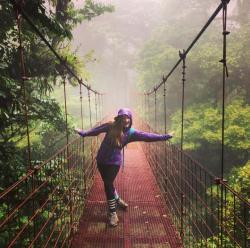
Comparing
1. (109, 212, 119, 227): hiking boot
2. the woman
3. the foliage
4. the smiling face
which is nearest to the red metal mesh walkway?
(109, 212, 119, 227): hiking boot

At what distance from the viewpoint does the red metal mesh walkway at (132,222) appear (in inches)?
125

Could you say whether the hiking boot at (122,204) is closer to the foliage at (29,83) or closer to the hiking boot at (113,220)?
the hiking boot at (113,220)

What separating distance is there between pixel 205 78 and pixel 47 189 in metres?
9.65

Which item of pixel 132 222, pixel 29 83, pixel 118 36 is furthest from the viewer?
pixel 118 36

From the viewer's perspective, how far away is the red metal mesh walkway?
125 inches

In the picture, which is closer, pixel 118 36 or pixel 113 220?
pixel 113 220

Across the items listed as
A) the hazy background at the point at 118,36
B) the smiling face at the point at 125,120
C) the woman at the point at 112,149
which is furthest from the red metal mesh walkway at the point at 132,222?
the hazy background at the point at 118,36

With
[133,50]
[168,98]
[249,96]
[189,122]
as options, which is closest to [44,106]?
[189,122]

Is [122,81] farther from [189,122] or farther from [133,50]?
[189,122]

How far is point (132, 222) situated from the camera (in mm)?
3645

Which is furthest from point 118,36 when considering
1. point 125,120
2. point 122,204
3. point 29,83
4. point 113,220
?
point 113,220

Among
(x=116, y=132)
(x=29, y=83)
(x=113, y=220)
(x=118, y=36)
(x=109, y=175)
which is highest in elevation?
(x=118, y=36)

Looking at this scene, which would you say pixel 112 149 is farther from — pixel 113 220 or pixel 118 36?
pixel 118 36

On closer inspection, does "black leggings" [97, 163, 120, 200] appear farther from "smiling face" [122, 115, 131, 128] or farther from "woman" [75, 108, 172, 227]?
"smiling face" [122, 115, 131, 128]
